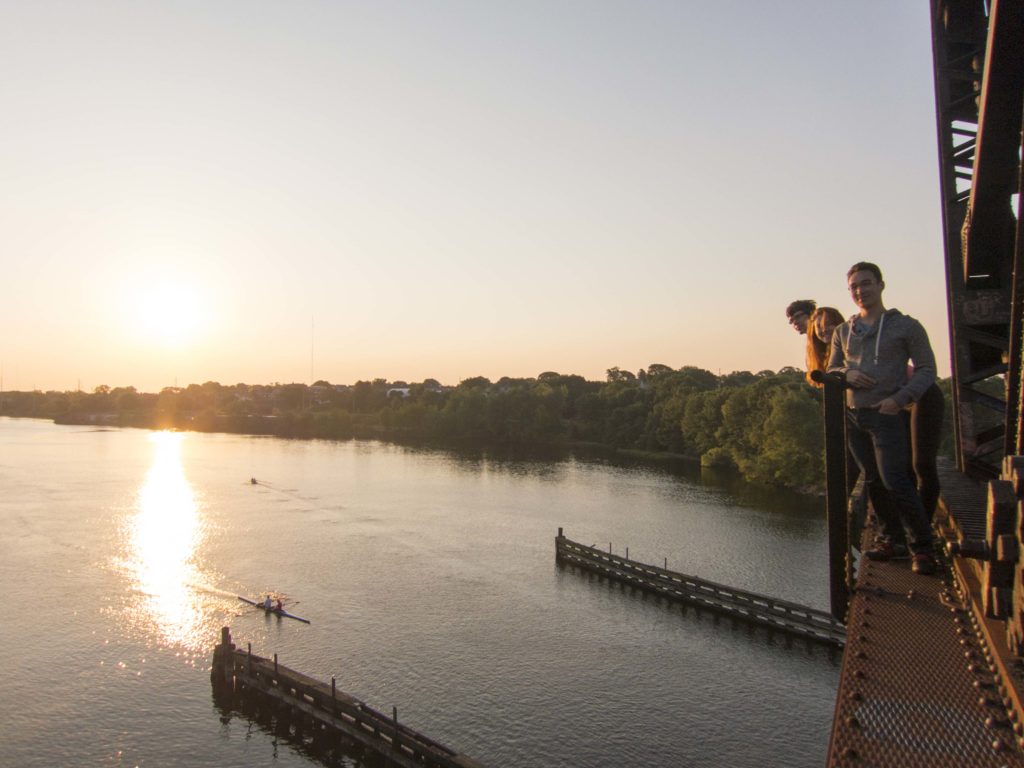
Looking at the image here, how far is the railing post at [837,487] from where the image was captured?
4.82 metres

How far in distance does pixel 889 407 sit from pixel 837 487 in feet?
2.95

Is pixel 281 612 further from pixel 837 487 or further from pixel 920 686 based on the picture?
pixel 920 686

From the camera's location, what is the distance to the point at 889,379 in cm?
557

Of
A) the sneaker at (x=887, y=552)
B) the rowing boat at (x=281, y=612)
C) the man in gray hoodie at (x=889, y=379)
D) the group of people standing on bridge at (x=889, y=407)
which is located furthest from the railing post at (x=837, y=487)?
the rowing boat at (x=281, y=612)

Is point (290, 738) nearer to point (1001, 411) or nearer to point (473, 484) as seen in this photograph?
point (1001, 411)

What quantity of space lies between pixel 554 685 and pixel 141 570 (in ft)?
93.1

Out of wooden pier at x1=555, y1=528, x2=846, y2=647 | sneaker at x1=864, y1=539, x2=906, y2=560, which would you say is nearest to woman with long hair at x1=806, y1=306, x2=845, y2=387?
sneaker at x1=864, y1=539, x2=906, y2=560

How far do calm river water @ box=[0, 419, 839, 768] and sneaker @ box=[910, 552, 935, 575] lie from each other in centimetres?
2031

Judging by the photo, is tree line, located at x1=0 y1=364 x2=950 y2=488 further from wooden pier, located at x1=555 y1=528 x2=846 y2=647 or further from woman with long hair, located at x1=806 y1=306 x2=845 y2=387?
woman with long hair, located at x1=806 y1=306 x2=845 y2=387

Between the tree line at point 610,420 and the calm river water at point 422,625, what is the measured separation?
8.25 metres

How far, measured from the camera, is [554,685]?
2858 cm

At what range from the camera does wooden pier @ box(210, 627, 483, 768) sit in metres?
23.2

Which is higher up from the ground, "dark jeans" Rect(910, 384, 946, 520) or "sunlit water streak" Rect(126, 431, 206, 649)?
"dark jeans" Rect(910, 384, 946, 520)

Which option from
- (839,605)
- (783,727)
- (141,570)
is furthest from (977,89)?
(141,570)
